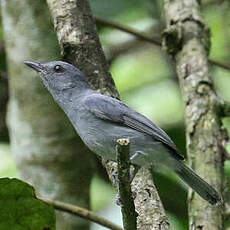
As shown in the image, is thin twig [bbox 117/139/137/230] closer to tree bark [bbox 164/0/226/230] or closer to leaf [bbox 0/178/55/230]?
leaf [bbox 0/178/55/230]

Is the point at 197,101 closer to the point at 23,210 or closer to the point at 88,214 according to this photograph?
the point at 88,214

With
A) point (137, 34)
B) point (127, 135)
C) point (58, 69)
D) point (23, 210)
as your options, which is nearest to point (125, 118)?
point (127, 135)

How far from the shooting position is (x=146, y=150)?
412 cm

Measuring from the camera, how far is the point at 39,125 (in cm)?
498

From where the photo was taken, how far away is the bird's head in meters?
4.73

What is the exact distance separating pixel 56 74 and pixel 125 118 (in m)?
1.02

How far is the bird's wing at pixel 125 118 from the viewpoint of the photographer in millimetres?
4098

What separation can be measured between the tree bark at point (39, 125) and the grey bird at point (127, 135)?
24.7 inches

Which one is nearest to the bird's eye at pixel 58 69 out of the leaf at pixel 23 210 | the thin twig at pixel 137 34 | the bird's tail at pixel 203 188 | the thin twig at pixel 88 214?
the thin twig at pixel 137 34

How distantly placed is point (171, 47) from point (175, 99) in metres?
2.66

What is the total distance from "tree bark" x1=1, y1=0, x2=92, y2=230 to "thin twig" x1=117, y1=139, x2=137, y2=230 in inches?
82.8

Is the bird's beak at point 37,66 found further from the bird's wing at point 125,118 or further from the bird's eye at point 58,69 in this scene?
the bird's wing at point 125,118

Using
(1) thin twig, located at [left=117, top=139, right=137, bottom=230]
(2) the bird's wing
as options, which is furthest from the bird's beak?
(1) thin twig, located at [left=117, top=139, right=137, bottom=230]

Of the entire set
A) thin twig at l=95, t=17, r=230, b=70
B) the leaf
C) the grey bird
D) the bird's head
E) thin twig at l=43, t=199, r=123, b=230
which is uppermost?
thin twig at l=95, t=17, r=230, b=70
